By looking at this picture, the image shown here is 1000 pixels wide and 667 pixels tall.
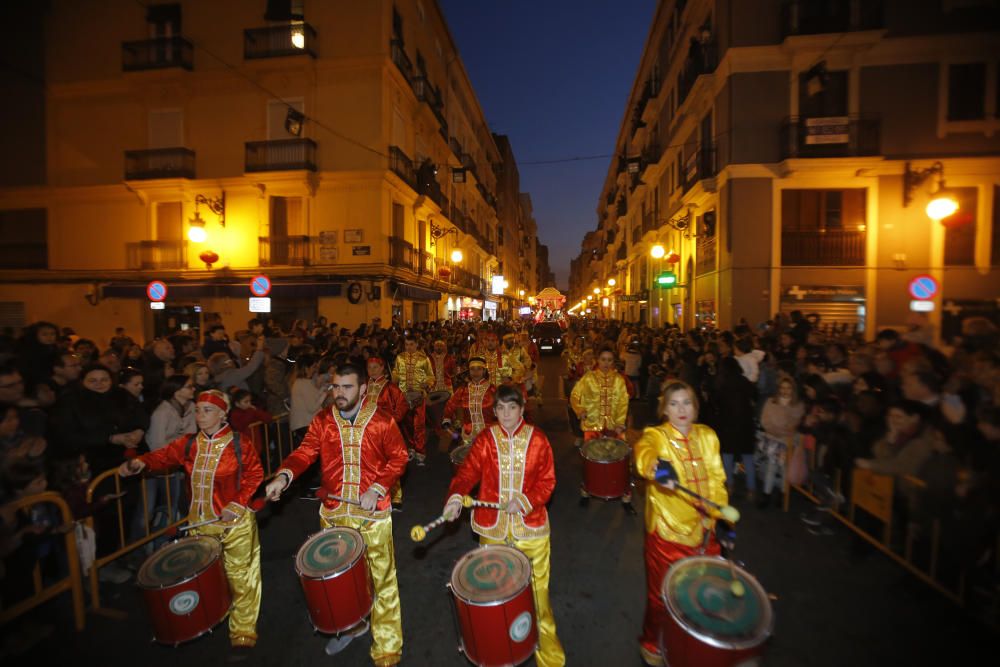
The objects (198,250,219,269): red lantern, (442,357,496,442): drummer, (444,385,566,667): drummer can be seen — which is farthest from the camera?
(198,250,219,269): red lantern

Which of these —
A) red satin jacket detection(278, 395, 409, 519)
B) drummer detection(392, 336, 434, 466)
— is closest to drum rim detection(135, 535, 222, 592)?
red satin jacket detection(278, 395, 409, 519)

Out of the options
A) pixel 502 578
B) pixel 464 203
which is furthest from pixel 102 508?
pixel 464 203

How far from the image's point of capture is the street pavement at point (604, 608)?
3.50m

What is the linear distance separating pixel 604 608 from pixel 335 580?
2.33 meters

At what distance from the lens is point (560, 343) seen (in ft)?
84.7

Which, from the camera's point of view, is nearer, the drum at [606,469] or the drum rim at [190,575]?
the drum rim at [190,575]

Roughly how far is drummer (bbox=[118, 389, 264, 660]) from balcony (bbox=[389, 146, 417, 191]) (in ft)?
54.9

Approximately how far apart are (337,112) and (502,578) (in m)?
19.8

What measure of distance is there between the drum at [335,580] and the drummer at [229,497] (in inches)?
29.7

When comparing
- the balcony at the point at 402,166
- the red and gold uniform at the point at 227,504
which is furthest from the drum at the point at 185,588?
the balcony at the point at 402,166

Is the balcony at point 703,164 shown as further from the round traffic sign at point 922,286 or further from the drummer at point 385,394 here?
the drummer at point 385,394

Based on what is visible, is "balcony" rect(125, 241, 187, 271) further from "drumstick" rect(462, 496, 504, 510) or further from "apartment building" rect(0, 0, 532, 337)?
"drumstick" rect(462, 496, 504, 510)

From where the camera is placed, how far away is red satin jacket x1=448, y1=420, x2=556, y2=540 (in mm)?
3275

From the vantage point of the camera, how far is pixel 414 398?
26.6ft
